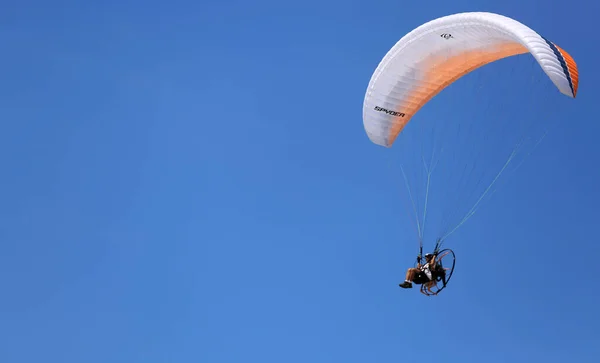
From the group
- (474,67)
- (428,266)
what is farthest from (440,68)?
(428,266)

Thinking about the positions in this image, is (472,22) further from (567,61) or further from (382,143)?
(382,143)

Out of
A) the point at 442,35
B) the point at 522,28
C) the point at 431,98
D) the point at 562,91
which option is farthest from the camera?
the point at 431,98

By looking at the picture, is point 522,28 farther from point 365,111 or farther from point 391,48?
point 365,111

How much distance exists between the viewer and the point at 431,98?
40.2 metres

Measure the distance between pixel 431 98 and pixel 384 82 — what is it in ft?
6.12

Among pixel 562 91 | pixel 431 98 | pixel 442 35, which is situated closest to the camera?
pixel 562 91

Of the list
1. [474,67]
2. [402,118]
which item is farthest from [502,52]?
[402,118]

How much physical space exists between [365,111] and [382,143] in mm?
1308

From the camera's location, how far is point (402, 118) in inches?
1586

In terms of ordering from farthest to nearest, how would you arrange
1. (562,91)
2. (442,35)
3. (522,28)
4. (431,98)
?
(431,98) → (442,35) → (522,28) → (562,91)

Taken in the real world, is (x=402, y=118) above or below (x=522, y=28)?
above

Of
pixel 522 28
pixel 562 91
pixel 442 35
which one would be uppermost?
pixel 442 35

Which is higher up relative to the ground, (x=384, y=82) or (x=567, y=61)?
(x=384, y=82)

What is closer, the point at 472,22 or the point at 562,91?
the point at 562,91
